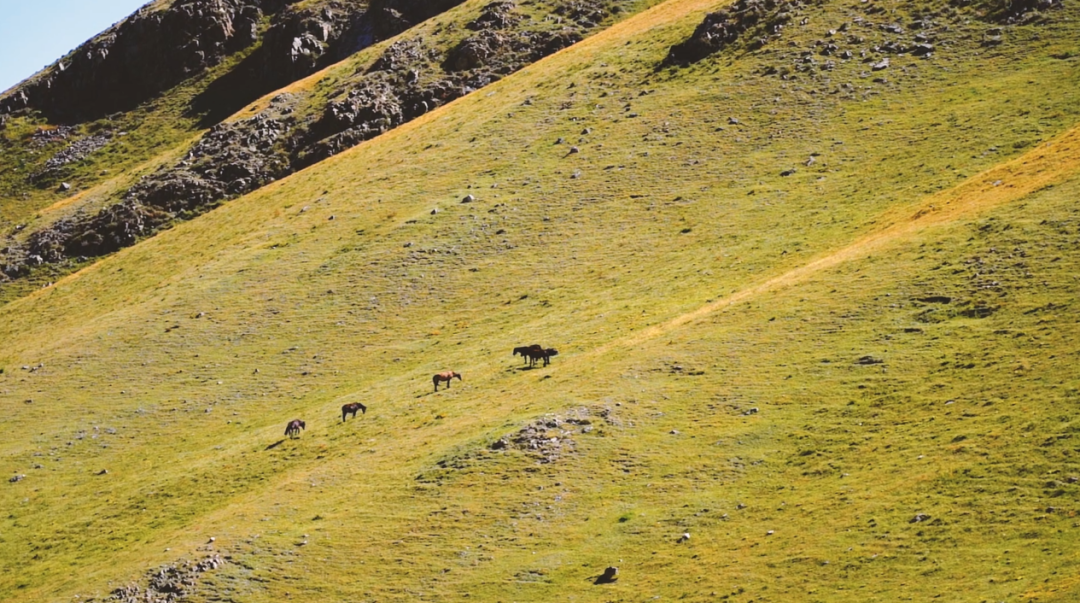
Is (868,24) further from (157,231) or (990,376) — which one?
(157,231)

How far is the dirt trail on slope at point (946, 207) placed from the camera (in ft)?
158

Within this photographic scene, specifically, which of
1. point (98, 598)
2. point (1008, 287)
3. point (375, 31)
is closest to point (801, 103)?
point (1008, 287)

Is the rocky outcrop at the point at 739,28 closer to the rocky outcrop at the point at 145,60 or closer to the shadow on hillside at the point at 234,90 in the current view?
the shadow on hillside at the point at 234,90

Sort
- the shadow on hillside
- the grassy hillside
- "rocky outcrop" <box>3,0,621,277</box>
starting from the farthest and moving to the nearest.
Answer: the shadow on hillside → "rocky outcrop" <box>3,0,621,277</box> → the grassy hillside

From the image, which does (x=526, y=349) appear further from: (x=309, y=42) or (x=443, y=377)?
(x=309, y=42)

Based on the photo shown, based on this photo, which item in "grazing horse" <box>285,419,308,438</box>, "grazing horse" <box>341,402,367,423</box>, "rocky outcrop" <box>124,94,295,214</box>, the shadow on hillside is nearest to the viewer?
"grazing horse" <box>285,419,308,438</box>

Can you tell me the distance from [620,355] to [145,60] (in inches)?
4192

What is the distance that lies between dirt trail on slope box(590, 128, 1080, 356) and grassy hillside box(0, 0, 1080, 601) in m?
0.30

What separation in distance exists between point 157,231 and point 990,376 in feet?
238

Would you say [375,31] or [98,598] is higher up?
[375,31]

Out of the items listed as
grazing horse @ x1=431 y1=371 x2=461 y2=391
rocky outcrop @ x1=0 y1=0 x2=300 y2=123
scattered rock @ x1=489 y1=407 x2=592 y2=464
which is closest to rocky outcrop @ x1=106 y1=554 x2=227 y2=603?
scattered rock @ x1=489 y1=407 x2=592 y2=464

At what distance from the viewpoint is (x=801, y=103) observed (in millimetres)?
71000

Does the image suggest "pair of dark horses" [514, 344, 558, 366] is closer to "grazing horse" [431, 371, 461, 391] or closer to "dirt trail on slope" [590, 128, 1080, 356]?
"dirt trail on slope" [590, 128, 1080, 356]

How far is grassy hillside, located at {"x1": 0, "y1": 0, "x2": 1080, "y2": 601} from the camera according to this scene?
31406 millimetres
